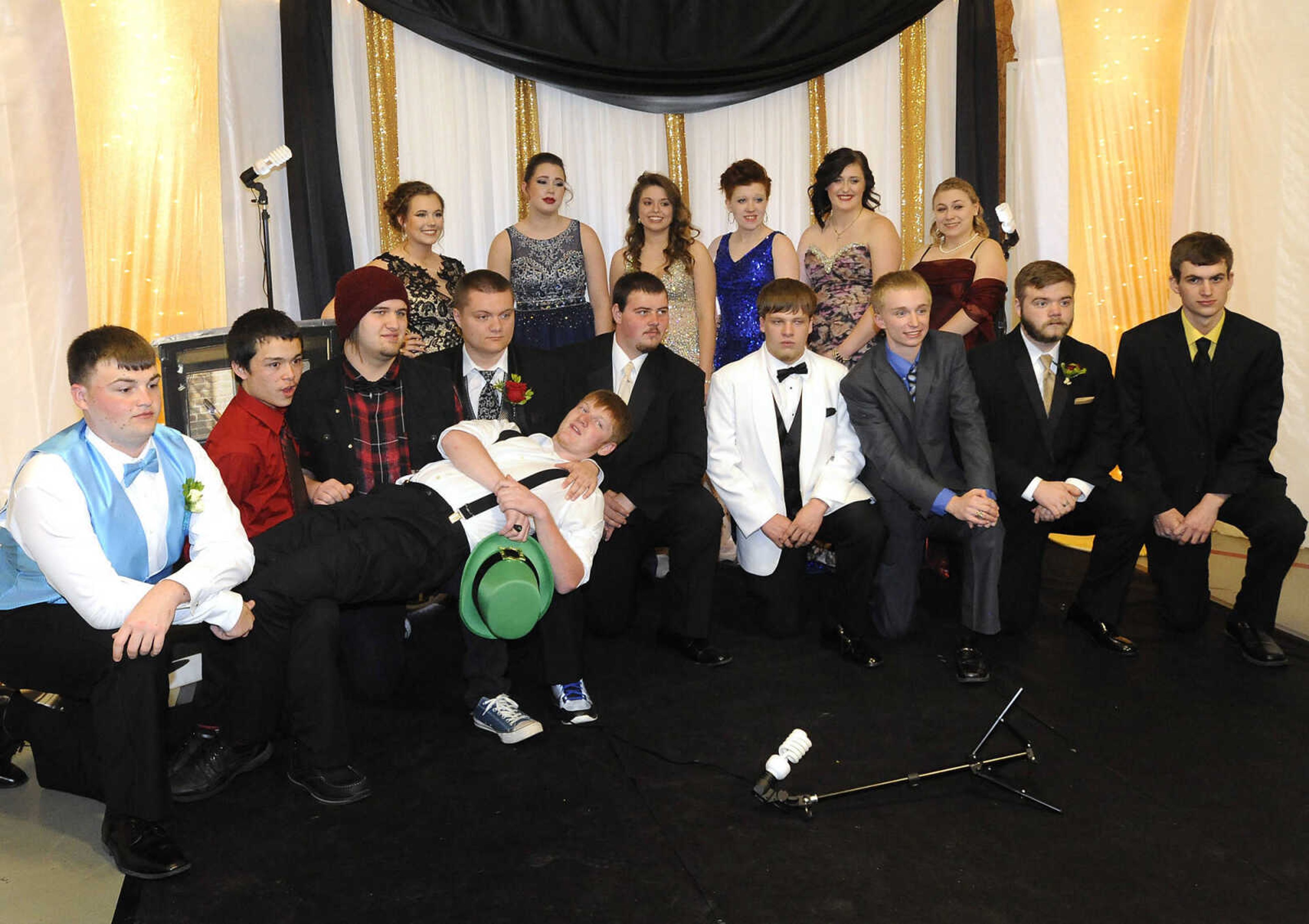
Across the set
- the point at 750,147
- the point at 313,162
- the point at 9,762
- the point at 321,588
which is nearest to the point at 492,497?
the point at 321,588

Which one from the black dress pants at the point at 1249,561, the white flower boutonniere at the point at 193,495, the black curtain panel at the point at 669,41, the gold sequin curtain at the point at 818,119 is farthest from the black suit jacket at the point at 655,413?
the gold sequin curtain at the point at 818,119

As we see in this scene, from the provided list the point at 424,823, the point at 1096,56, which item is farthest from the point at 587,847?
the point at 1096,56

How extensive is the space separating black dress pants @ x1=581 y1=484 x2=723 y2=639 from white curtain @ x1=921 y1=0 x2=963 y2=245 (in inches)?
128

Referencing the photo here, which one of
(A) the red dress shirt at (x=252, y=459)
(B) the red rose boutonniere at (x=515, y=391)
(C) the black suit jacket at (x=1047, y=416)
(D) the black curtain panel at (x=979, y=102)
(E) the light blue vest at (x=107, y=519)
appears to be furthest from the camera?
(D) the black curtain panel at (x=979, y=102)

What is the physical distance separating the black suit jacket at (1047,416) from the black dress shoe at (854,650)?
2.63ft

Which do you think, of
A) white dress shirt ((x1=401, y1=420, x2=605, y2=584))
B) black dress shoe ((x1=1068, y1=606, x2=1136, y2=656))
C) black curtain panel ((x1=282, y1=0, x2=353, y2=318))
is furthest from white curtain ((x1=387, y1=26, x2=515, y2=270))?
black dress shoe ((x1=1068, y1=606, x2=1136, y2=656))

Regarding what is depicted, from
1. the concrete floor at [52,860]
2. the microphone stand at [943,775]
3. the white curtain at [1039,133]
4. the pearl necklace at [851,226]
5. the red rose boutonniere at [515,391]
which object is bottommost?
the concrete floor at [52,860]

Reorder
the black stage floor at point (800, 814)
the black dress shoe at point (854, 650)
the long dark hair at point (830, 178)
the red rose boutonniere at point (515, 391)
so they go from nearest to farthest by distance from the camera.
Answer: the black stage floor at point (800, 814), the black dress shoe at point (854, 650), the red rose boutonniere at point (515, 391), the long dark hair at point (830, 178)

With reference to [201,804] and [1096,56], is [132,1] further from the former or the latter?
[1096,56]

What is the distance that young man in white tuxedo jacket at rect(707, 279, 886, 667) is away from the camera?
388 cm

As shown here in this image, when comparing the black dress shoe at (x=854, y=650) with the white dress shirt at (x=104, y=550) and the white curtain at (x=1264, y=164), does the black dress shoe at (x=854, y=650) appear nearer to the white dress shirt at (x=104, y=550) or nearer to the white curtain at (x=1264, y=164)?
the white dress shirt at (x=104, y=550)

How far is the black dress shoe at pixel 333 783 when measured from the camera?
2736 millimetres

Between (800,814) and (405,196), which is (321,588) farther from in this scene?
(405,196)

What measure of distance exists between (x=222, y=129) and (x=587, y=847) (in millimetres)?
4273
